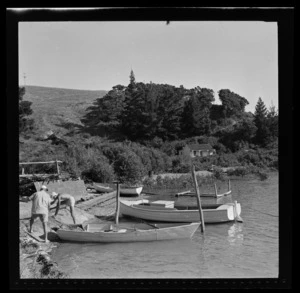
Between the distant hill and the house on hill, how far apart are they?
5.62ft

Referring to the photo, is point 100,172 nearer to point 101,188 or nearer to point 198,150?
point 101,188

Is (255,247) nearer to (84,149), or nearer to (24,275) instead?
(84,149)

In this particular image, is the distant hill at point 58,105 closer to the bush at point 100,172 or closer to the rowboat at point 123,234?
the bush at point 100,172

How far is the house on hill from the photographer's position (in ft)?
22.3

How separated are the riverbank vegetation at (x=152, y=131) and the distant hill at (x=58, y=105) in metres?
0.02

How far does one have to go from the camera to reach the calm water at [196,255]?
5598 millimetres

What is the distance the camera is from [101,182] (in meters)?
8.54

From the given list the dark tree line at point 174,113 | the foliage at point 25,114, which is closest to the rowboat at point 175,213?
the dark tree line at point 174,113

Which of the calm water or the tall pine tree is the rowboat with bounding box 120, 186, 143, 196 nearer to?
the calm water

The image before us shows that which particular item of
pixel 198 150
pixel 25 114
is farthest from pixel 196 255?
pixel 25 114

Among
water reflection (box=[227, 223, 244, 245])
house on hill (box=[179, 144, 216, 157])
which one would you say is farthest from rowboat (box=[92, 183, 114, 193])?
water reflection (box=[227, 223, 244, 245])

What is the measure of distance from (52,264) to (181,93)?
9.65 feet

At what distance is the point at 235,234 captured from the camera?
8008mm
